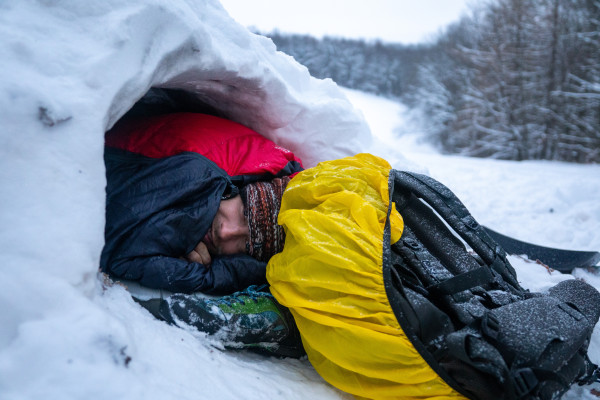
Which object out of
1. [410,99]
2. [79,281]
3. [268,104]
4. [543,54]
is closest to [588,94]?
[543,54]

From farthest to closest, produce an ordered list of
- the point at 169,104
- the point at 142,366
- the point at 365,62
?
the point at 365,62
the point at 169,104
the point at 142,366

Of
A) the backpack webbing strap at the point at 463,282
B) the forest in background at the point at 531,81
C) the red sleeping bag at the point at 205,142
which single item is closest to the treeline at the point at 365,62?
the forest in background at the point at 531,81

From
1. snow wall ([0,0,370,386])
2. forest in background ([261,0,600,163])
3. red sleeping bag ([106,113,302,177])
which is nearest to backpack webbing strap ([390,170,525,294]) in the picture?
red sleeping bag ([106,113,302,177])

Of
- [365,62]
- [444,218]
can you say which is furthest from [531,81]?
[365,62]

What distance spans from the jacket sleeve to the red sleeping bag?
415 mm

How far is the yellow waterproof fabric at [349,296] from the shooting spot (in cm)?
88

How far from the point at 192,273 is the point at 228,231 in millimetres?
245

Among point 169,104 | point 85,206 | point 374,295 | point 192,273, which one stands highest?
point 169,104

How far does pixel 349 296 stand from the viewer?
0.94 metres

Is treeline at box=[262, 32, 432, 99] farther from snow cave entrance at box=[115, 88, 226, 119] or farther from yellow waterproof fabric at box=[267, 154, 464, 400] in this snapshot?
yellow waterproof fabric at box=[267, 154, 464, 400]

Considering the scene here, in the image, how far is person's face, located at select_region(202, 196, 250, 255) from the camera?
4.64 feet

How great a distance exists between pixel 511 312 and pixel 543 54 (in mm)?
9105

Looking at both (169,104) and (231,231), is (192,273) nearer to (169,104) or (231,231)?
(231,231)

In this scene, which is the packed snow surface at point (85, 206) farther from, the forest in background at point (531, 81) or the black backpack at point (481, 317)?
the forest in background at point (531, 81)
